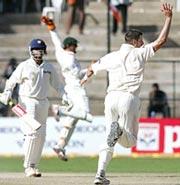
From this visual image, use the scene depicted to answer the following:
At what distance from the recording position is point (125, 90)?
1531cm

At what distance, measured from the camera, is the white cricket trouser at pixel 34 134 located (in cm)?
1694

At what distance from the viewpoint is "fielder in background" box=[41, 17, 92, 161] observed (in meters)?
20.9

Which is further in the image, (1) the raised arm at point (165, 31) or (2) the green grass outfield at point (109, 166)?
(2) the green grass outfield at point (109, 166)

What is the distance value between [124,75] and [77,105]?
6294mm

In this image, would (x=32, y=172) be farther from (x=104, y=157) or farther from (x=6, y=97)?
(x=104, y=157)

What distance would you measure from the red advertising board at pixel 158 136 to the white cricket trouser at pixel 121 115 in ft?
32.1

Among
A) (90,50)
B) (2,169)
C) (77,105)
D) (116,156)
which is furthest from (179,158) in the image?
(90,50)

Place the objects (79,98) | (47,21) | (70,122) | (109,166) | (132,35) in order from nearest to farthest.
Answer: (132,35) < (47,21) < (109,166) < (70,122) < (79,98)

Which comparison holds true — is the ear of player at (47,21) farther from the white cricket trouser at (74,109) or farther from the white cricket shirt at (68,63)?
the white cricket trouser at (74,109)

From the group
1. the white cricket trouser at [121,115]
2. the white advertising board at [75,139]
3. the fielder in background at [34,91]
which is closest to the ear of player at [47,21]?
the fielder in background at [34,91]

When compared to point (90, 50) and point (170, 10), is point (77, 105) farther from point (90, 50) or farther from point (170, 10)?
point (90, 50)

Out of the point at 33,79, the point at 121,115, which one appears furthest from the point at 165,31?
the point at 33,79

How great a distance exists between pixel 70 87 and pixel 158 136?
4463mm

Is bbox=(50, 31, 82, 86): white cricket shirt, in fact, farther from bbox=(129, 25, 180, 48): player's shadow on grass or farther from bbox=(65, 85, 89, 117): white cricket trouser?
bbox=(129, 25, 180, 48): player's shadow on grass
